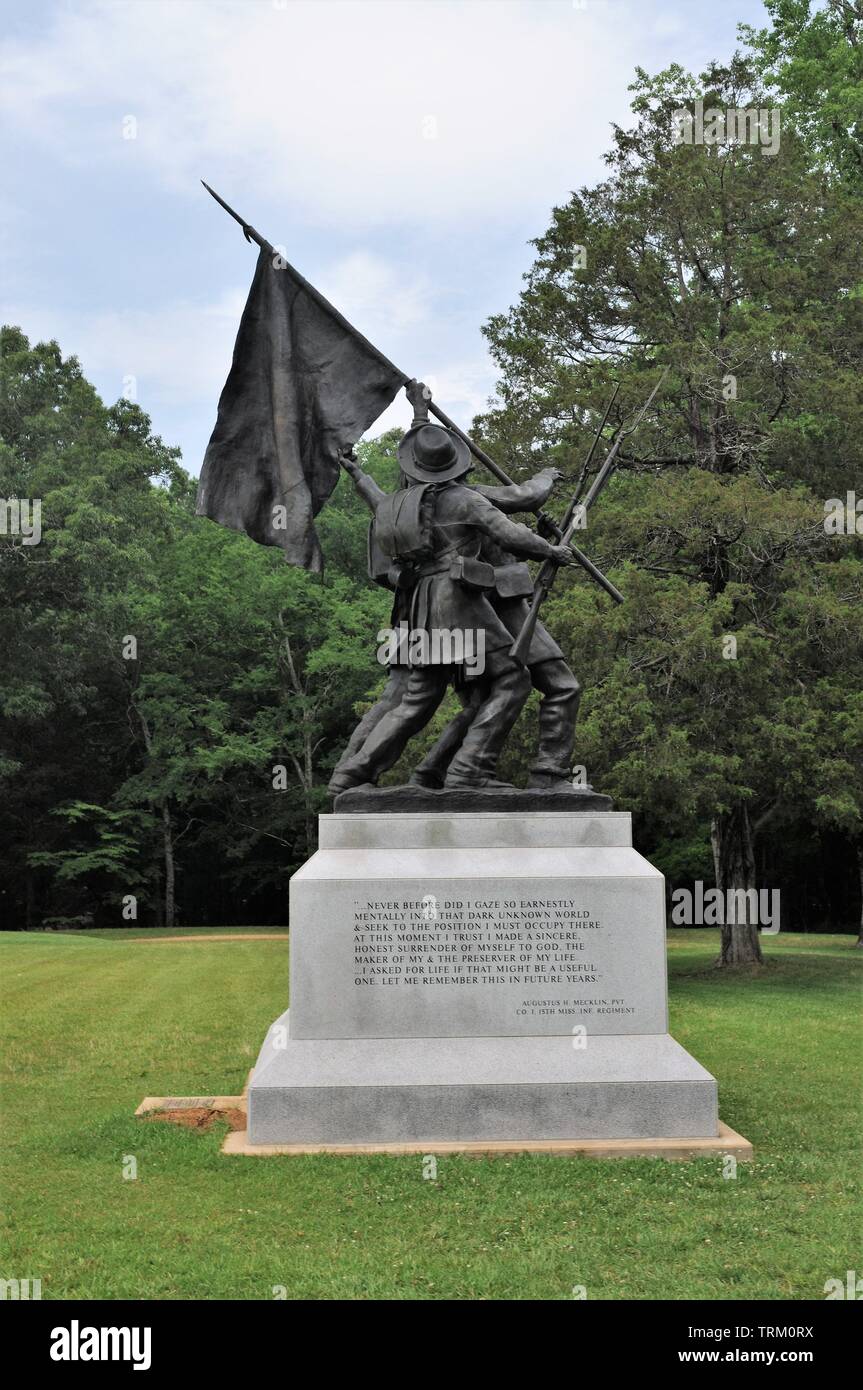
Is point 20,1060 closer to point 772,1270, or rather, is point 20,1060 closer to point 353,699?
point 772,1270

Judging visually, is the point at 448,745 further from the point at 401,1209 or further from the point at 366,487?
the point at 401,1209

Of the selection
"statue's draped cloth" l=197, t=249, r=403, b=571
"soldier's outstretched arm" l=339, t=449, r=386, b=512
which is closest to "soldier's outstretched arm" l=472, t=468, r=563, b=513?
"soldier's outstretched arm" l=339, t=449, r=386, b=512

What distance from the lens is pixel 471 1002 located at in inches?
317

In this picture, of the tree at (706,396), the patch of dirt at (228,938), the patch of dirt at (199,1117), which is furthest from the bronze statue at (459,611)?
the patch of dirt at (228,938)

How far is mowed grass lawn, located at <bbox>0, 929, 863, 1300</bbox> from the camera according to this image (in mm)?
5453

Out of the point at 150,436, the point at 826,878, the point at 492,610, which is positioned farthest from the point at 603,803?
the point at 150,436

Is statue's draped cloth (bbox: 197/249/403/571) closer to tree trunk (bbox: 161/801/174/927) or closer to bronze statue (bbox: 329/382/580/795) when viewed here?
bronze statue (bbox: 329/382/580/795)

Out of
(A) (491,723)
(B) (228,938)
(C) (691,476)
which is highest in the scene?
(C) (691,476)

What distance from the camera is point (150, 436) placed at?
141 ft

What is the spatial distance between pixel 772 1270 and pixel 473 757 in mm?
3999

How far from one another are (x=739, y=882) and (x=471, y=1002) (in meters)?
15.6

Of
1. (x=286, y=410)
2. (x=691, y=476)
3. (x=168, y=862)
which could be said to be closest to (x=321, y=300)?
(x=286, y=410)

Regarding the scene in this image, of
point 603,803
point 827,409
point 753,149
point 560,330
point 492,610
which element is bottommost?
point 603,803

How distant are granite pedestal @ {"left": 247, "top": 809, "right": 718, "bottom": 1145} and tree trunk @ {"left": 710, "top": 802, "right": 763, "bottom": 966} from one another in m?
14.1
